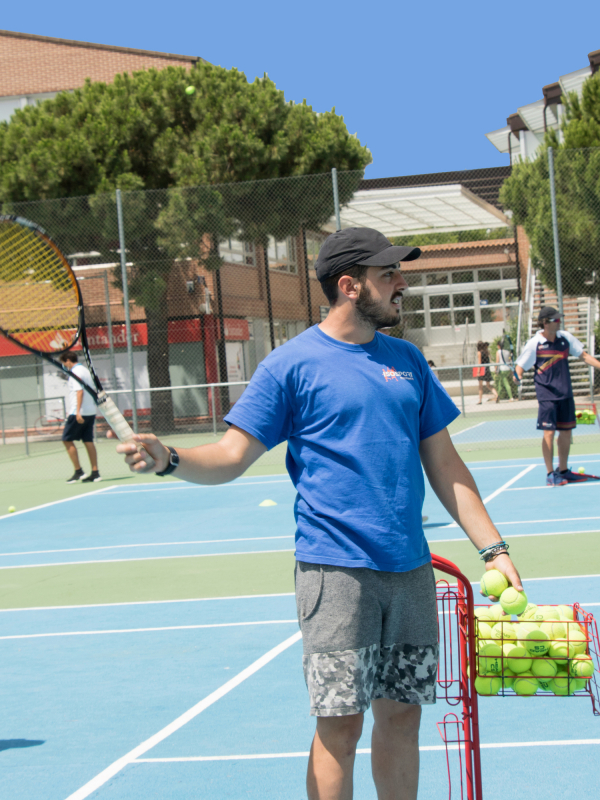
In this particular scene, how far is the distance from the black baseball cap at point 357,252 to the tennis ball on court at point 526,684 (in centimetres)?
116

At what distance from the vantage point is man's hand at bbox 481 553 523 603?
2.52 m

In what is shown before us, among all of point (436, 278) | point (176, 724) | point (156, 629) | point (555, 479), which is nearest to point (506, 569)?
point (176, 724)

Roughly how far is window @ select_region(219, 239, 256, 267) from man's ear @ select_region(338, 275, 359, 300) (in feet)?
48.4

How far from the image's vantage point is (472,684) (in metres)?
2.43

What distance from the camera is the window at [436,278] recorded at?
70.6 feet

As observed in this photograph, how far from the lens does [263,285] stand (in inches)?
760

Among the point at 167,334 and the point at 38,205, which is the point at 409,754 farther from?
the point at 167,334

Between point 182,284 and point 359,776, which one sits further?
point 182,284

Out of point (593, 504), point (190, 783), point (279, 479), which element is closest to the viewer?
point (190, 783)

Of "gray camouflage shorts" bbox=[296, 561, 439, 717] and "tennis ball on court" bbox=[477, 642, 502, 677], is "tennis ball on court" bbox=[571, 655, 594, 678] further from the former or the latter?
"gray camouflage shorts" bbox=[296, 561, 439, 717]

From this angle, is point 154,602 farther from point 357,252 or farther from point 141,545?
point 357,252

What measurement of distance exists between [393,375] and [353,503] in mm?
383

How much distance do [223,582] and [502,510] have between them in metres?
3.44

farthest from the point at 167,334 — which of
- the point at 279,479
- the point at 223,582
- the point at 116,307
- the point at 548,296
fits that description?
the point at 223,582
